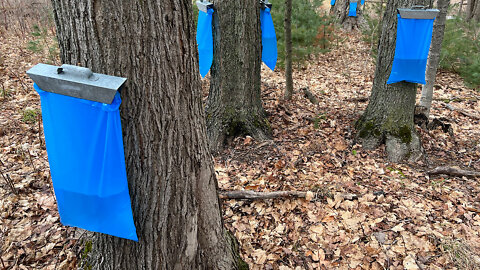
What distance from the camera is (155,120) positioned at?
63.8 inches

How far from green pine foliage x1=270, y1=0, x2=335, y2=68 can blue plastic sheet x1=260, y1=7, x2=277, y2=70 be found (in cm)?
311

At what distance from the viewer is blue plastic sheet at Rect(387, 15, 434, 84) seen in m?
3.63

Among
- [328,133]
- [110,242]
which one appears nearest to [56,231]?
[110,242]

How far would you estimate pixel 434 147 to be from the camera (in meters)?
4.30

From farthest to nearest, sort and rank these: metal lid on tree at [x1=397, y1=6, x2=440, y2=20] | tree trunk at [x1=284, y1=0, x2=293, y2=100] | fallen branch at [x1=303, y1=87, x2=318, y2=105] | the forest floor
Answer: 1. fallen branch at [x1=303, y1=87, x2=318, y2=105]
2. tree trunk at [x1=284, y1=0, x2=293, y2=100]
3. metal lid on tree at [x1=397, y1=6, x2=440, y2=20]
4. the forest floor

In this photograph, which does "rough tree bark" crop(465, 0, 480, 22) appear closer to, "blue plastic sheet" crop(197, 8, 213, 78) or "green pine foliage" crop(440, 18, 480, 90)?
"green pine foliage" crop(440, 18, 480, 90)

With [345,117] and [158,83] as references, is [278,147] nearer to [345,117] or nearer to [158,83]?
[345,117]

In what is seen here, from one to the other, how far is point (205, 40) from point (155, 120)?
8.51 ft

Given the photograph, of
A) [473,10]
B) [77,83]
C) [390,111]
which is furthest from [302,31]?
[473,10]

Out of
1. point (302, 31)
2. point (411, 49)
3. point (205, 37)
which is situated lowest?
point (411, 49)

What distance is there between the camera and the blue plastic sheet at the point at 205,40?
12.8 feet

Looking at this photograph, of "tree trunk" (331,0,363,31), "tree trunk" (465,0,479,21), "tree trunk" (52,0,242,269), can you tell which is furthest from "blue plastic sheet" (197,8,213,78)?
"tree trunk" (465,0,479,21)

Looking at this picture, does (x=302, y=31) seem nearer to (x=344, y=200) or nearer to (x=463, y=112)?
(x=463, y=112)

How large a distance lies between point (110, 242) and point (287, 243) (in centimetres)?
156
